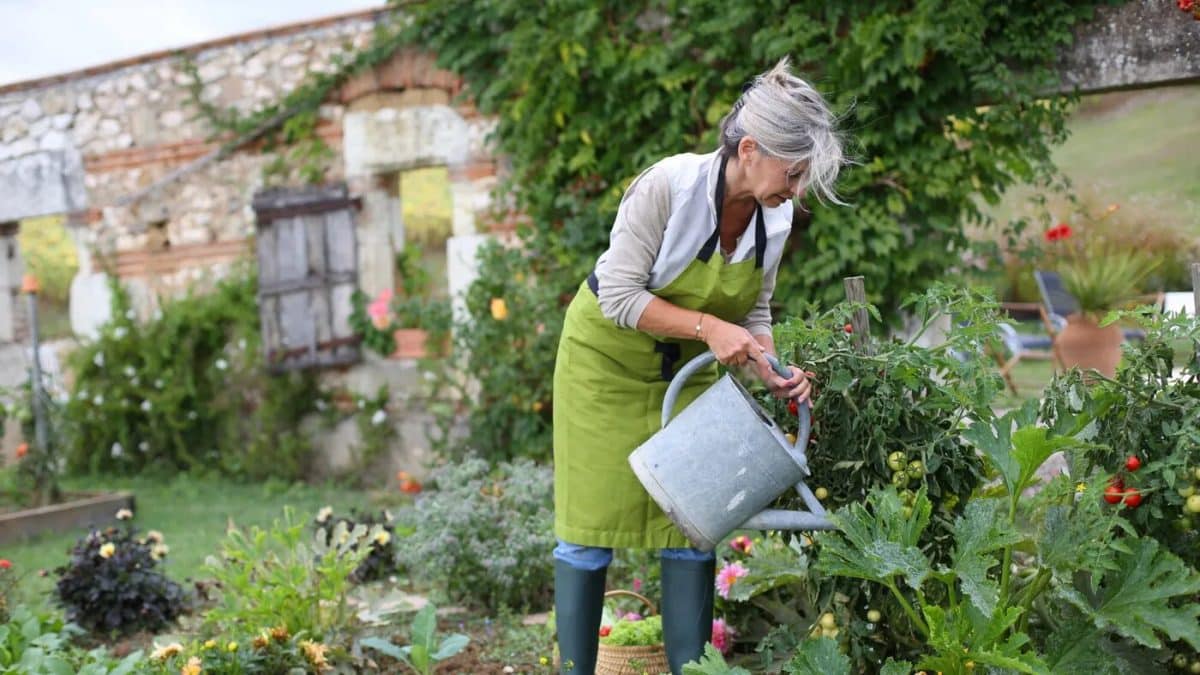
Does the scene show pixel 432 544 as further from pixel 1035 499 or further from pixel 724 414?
pixel 1035 499

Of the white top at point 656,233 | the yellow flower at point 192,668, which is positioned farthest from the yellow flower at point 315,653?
the white top at point 656,233

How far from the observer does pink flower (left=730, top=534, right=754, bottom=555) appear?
3.39 m

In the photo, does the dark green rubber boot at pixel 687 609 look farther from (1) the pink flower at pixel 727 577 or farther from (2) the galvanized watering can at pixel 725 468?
(1) the pink flower at pixel 727 577

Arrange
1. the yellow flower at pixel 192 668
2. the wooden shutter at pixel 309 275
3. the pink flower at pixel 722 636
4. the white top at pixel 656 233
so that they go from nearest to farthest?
the white top at pixel 656 233, the yellow flower at pixel 192 668, the pink flower at pixel 722 636, the wooden shutter at pixel 309 275

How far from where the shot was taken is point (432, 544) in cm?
386

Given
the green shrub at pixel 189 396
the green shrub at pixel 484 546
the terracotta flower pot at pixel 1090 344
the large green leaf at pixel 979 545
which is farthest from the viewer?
the green shrub at pixel 189 396

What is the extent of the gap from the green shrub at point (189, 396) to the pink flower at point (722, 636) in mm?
4798

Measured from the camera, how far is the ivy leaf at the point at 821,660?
2.19 meters

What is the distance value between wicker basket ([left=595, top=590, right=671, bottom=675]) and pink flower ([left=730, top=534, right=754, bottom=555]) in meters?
0.50

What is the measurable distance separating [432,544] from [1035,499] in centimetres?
205

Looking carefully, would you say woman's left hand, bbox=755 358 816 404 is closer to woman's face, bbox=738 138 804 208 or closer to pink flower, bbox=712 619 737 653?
woman's face, bbox=738 138 804 208

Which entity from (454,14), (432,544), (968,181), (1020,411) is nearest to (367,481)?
(454,14)

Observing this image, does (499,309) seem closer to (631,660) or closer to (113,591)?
(113,591)

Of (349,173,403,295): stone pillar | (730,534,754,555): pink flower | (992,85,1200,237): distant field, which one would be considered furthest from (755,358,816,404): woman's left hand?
(992,85,1200,237): distant field
